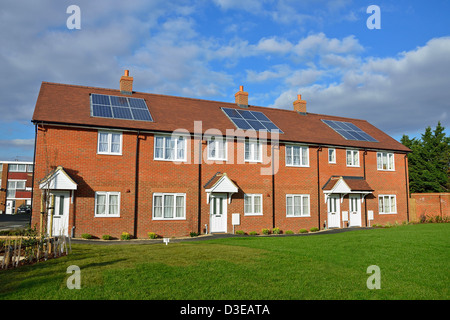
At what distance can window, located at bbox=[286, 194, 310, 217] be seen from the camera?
78.9 ft

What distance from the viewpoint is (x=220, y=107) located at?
26.9 m

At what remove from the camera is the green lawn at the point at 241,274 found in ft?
24.3

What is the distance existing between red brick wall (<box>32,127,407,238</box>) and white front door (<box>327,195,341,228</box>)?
0.50 metres

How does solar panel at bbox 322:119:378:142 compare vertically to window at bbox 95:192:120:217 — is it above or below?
above

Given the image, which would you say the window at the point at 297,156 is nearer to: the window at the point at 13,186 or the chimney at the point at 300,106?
the chimney at the point at 300,106

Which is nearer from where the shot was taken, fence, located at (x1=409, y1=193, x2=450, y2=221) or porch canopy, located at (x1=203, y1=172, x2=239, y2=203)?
porch canopy, located at (x1=203, y1=172, x2=239, y2=203)

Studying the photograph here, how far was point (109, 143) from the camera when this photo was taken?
65.4ft

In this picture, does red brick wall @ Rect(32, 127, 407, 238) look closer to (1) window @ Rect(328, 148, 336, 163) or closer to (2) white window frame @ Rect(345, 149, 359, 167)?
(1) window @ Rect(328, 148, 336, 163)

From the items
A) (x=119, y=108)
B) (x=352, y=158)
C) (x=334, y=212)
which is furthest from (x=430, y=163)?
(x=119, y=108)

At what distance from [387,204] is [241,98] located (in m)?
14.0

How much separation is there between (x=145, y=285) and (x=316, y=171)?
62.8ft

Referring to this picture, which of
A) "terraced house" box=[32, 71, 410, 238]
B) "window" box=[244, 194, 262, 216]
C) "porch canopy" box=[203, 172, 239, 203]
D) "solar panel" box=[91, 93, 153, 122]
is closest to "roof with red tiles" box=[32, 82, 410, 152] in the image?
"terraced house" box=[32, 71, 410, 238]

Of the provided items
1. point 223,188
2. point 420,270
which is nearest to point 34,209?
point 223,188

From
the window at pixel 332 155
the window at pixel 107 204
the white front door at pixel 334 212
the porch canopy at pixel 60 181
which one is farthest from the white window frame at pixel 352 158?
the porch canopy at pixel 60 181
